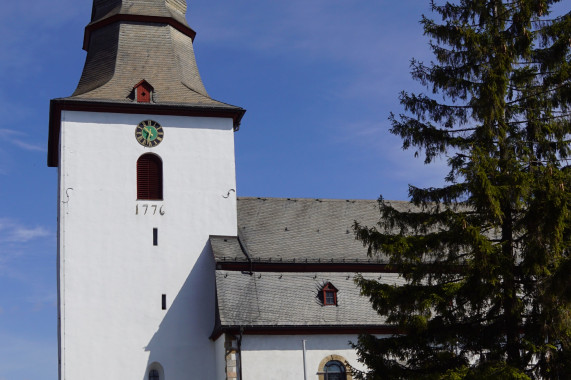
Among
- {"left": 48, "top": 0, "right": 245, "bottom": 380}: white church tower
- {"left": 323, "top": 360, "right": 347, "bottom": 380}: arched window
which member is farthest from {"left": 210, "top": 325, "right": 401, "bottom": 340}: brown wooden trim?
{"left": 48, "top": 0, "right": 245, "bottom": 380}: white church tower

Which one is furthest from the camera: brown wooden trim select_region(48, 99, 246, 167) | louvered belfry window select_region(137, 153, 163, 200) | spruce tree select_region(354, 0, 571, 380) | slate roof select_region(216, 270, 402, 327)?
louvered belfry window select_region(137, 153, 163, 200)

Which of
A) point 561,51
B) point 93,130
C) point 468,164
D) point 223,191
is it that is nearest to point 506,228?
point 468,164

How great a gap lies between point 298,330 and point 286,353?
2.63ft

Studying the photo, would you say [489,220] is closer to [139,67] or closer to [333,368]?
[333,368]

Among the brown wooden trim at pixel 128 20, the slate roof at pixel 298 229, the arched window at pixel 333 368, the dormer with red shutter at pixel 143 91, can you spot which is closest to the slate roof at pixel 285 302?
the slate roof at pixel 298 229

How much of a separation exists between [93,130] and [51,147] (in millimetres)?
3947

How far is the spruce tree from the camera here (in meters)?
15.3

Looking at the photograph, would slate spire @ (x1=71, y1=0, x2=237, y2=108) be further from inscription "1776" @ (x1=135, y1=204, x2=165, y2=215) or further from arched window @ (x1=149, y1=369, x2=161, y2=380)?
arched window @ (x1=149, y1=369, x2=161, y2=380)

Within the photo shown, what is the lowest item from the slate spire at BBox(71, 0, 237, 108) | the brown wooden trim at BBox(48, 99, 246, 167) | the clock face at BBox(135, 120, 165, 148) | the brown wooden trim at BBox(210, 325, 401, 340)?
the brown wooden trim at BBox(210, 325, 401, 340)

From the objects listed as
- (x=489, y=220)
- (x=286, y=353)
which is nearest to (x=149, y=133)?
(x=286, y=353)

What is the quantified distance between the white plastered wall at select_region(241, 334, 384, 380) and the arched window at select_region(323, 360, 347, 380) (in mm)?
255

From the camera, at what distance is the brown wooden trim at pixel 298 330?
25141mm

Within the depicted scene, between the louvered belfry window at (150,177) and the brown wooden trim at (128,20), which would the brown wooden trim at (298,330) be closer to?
the louvered belfry window at (150,177)

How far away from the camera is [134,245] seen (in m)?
27.2
